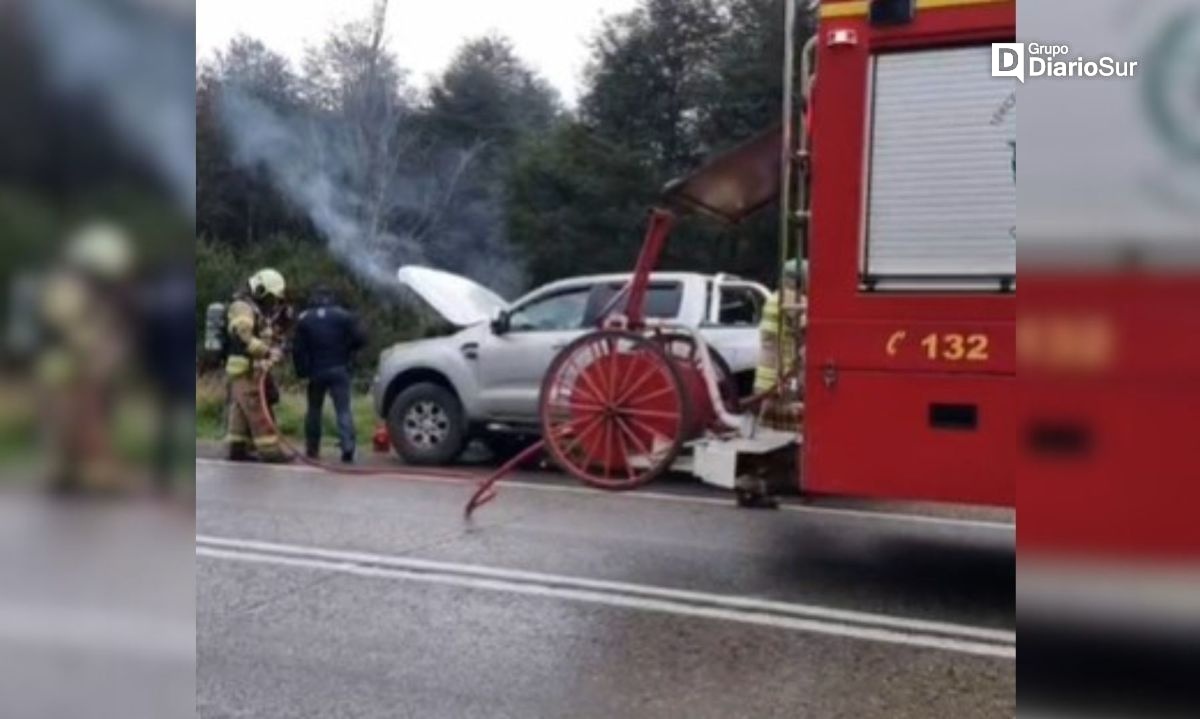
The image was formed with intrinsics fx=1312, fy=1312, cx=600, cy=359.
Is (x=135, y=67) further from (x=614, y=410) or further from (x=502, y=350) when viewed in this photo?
(x=502, y=350)

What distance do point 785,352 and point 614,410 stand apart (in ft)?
4.01

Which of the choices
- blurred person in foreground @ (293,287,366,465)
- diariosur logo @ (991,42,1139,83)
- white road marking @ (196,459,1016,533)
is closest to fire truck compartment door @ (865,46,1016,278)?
white road marking @ (196,459,1016,533)

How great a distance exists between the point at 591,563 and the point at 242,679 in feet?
6.52

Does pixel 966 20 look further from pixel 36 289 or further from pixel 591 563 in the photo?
pixel 36 289

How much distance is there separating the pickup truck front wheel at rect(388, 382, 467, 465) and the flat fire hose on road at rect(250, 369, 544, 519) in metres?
0.17

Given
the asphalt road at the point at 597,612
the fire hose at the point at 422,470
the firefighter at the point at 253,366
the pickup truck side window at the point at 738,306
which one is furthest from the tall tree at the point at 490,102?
the asphalt road at the point at 597,612

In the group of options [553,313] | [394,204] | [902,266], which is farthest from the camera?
[394,204]

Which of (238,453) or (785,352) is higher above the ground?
(785,352)

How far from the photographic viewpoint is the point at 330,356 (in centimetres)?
909

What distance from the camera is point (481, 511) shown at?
22.9 feet

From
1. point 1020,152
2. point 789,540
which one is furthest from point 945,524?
point 1020,152

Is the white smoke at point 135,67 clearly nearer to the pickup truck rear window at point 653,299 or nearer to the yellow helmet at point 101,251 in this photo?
the yellow helmet at point 101,251

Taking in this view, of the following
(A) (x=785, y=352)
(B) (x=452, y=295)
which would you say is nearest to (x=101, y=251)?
(A) (x=785, y=352)

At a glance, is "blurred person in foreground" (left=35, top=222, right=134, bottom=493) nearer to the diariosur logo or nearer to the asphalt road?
the diariosur logo
